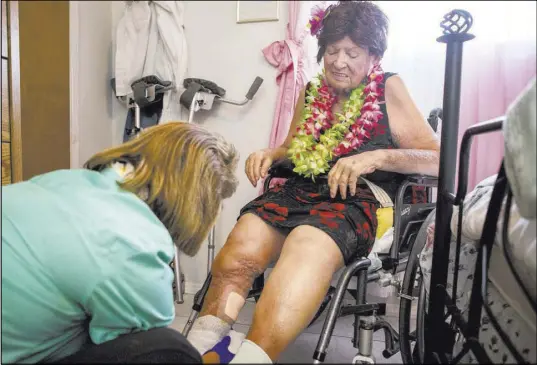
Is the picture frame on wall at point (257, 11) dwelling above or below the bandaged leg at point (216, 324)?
above

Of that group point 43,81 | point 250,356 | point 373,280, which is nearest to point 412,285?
point 373,280

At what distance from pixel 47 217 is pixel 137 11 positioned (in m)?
0.48

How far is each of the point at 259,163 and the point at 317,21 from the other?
239 millimetres

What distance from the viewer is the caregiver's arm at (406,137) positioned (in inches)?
24.1

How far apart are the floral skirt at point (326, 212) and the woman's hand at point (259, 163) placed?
5 cm

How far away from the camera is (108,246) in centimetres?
38

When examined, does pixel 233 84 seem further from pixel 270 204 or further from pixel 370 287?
pixel 370 287

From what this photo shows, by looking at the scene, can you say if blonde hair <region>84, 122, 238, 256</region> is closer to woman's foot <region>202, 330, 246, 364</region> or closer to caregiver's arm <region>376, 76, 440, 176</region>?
woman's foot <region>202, 330, 246, 364</region>

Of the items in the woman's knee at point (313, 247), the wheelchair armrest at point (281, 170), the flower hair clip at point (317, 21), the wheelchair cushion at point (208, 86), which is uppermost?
the flower hair clip at point (317, 21)

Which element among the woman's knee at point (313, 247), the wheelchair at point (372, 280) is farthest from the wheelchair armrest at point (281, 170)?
the woman's knee at point (313, 247)

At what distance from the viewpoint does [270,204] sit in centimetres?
69

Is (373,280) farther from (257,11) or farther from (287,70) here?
(257,11)

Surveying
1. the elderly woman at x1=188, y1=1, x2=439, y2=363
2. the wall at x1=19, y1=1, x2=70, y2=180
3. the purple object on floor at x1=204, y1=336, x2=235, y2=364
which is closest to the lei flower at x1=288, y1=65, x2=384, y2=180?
the elderly woman at x1=188, y1=1, x2=439, y2=363

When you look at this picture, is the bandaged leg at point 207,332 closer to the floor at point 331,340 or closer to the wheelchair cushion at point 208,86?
the floor at point 331,340
